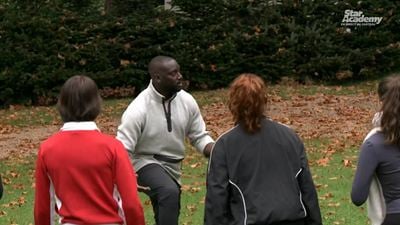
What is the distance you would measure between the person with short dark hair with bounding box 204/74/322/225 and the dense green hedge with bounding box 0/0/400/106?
15.3 metres

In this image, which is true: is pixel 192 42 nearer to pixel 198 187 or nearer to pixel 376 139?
pixel 198 187

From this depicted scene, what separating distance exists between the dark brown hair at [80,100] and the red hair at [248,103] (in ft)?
2.83

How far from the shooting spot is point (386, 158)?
14.7 feet

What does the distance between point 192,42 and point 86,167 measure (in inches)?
651

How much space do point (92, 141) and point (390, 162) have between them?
1631 millimetres

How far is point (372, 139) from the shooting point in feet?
14.7

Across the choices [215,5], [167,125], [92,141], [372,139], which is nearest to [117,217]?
[92,141]

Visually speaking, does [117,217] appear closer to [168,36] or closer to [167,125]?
[167,125]

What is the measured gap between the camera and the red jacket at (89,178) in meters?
4.35

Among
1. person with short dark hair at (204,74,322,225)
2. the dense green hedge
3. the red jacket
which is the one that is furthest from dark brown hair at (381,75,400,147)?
the dense green hedge

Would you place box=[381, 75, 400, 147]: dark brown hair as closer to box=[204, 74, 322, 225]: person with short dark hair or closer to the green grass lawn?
box=[204, 74, 322, 225]: person with short dark hair

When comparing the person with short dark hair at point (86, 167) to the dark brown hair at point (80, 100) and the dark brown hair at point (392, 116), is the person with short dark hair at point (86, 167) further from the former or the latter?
the dark brown hair at point (392, 116)

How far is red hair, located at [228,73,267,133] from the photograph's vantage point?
15.6 ft

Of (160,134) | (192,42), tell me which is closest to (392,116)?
(160,134)
